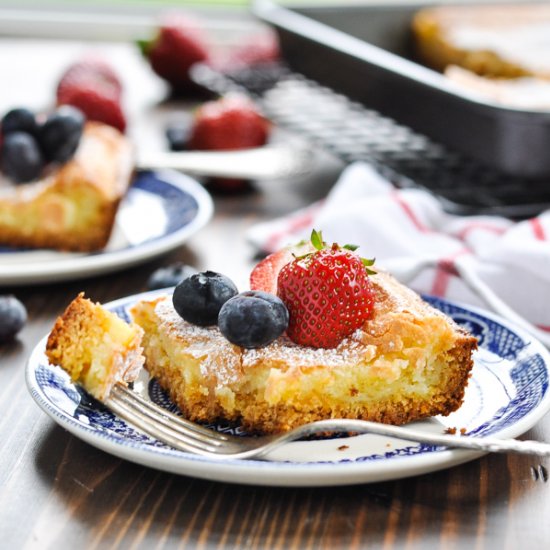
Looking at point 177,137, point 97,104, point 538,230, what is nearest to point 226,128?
point 177,137

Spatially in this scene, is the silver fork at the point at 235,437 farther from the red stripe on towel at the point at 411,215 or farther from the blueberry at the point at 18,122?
the blueberry at the point at 18,122

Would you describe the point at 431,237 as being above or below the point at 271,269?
below

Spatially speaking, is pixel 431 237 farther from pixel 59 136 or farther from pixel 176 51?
pixel 176 51

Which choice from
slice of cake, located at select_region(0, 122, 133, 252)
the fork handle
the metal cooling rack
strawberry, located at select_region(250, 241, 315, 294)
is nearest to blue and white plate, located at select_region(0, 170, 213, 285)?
slice of cake, located at select_region(0, 122, 133, 252)

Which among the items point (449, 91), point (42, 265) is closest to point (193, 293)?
point (42, 265)

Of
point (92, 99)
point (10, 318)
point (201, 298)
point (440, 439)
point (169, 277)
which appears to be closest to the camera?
point (440, 439)
